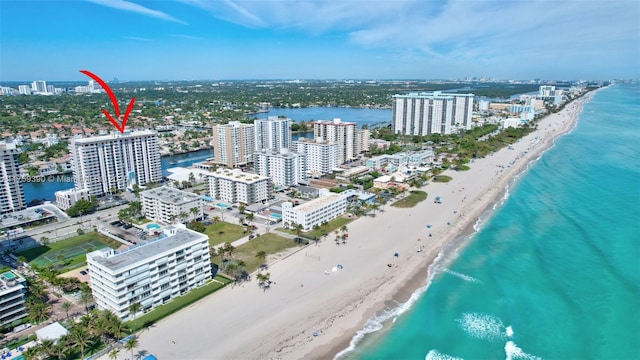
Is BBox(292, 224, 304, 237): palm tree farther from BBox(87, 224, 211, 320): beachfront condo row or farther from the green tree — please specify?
the green tree

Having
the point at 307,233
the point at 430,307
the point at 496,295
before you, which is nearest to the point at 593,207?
the point at 496,295

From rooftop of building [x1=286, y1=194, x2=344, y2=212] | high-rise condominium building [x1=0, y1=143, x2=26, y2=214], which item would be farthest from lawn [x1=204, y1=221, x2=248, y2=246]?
high-rise condominium building [x1=0, y1=143, x2=26, y2=214]

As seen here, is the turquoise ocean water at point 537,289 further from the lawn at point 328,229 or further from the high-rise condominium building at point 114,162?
the high-rise condominium building at point 114,162

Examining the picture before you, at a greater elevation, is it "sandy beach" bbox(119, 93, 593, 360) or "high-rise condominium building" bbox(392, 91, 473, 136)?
"high-rise condominium building" bbox(392, 91, 473, 136)

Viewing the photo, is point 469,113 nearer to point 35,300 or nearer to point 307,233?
point 307,233

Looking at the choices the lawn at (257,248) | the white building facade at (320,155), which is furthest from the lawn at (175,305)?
the white building facade at (320,155)

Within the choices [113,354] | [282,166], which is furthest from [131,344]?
[282,166]
